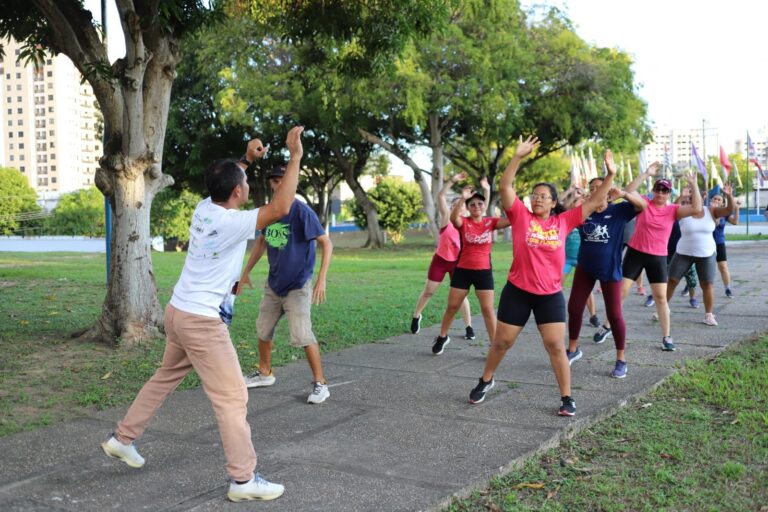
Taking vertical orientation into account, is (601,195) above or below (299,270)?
above

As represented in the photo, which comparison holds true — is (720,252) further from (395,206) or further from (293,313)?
(395,206)

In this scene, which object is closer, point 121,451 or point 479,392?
point 121,451

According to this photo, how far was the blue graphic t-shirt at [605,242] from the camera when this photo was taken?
690 centimetres

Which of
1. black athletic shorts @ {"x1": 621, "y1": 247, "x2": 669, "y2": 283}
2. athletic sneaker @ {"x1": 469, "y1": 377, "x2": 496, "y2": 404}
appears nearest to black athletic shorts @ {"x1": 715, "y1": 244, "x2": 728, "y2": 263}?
black athletic shorts @ {"x1": 621, "y1": 247, "x2": 669, "y2": 283}

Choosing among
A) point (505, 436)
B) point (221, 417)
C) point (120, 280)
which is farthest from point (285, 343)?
point (221, 417)

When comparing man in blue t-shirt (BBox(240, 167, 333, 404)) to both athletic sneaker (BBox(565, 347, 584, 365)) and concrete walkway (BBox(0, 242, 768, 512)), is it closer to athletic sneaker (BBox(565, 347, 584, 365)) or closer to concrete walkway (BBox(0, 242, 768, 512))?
concrete walkway (BBox(0, 242, 768, 512))

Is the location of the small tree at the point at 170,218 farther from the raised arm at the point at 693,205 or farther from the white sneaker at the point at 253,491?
the white sneaker at the point at 253,491

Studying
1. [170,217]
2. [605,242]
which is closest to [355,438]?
[605,242]

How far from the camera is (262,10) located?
33.1 ft

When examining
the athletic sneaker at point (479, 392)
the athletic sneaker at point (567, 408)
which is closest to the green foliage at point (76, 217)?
the athletic sneaker at point (479, 392)

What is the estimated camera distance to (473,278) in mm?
7516

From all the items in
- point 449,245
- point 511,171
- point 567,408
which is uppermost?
point 511,171

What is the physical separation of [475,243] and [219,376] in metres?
3.92

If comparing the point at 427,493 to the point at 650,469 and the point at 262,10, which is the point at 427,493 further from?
the point at 262,10
